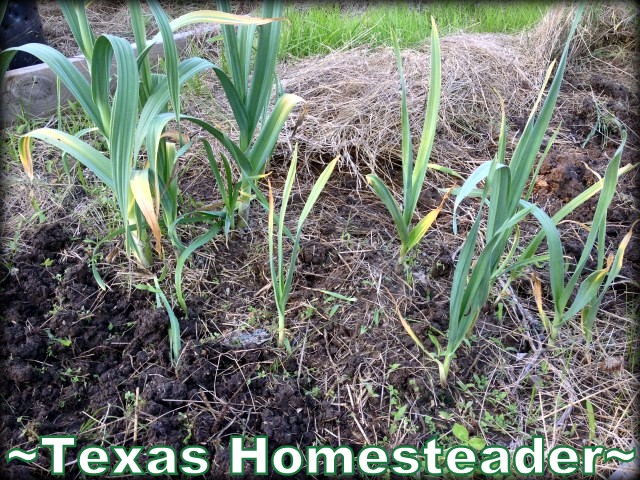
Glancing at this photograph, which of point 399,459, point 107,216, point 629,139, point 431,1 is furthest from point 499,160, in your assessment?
point 431,1

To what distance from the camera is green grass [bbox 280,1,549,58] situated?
2807 millimetres

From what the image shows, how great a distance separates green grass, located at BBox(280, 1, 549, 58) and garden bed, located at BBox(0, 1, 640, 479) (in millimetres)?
1142

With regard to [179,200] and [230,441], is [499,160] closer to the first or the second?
[230,441]

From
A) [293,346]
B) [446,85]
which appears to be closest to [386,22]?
[446,85]

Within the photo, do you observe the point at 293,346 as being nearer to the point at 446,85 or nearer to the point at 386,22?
the point at 446,85

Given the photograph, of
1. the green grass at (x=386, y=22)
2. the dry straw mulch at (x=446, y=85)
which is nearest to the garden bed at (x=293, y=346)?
the dry straw mulch at (x=446, y=85)

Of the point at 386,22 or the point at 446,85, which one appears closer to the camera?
the point at 446,85

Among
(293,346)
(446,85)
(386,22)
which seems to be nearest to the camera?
(293,346)

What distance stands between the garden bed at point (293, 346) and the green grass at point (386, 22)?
114 centimetres

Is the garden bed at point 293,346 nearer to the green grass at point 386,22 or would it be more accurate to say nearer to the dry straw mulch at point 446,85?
the dry straw mulch at point 446,85

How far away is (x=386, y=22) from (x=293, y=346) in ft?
6.78

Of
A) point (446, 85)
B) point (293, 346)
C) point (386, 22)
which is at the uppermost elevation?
point (386, 22)

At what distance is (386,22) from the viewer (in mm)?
2980

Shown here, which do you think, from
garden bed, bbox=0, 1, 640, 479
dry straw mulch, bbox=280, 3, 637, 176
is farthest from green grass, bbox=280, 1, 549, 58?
garden bed, bbox=0, 1, 640, 479
